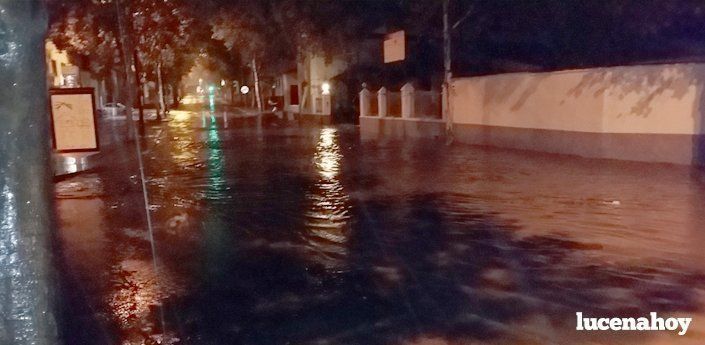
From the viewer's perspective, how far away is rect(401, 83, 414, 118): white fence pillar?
2788 centimetres

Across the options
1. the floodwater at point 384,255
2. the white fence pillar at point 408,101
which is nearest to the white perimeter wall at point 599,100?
the floodwater at point 384,255

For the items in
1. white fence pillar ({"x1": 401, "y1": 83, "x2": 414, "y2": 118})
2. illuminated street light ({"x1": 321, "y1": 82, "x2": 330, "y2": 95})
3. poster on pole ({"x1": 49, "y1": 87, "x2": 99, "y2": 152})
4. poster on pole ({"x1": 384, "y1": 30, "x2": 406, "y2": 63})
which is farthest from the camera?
illuminated street light ({"x1": 321, "y1": 82, "x2": 330, "y2": 95})

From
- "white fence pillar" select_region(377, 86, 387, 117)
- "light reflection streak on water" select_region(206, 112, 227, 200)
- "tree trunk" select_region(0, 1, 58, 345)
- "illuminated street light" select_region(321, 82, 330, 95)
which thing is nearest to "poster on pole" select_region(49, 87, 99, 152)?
"light reflection streak on water" select_region(206, 112, 227, 200)

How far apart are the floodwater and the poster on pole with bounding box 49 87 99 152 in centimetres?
152

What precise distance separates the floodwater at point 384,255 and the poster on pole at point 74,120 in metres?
1.52

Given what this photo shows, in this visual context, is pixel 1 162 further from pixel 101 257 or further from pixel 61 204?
pixel 61 204

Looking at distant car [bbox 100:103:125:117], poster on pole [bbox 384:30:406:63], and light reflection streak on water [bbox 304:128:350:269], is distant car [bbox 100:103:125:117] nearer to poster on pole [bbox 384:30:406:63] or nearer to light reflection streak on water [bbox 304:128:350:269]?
poster on pole [bbox 384:30:406:63]

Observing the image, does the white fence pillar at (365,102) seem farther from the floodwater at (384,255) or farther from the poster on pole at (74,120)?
the floodwater at (384,255)

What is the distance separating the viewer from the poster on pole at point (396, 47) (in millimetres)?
28406

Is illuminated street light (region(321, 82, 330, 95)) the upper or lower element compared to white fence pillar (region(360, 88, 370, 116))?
upper

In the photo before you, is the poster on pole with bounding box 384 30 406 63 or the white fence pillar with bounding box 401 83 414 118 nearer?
the white fence pillar with bounding box 401 83 414 118

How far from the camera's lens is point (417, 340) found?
5.98 m

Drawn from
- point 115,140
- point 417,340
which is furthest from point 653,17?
point 115,140

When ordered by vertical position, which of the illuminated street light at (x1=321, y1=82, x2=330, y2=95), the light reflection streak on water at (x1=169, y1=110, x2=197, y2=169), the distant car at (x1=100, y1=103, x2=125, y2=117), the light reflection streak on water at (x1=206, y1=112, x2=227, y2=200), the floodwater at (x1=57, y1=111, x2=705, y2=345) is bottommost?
the floodwater at (x1=57, y1=111, x2=705, y2=345)
